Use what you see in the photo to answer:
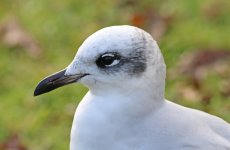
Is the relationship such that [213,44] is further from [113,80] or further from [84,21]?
[113,80]

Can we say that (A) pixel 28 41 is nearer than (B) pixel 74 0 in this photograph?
Yes

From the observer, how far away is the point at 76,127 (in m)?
3.33

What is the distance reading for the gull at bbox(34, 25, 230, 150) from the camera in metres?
3.21

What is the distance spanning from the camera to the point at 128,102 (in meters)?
3.26

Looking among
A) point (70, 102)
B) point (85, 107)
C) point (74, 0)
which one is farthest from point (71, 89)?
point (85, 107)

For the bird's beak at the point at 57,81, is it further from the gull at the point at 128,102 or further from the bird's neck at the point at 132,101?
the bird's neck at the point at 132,101

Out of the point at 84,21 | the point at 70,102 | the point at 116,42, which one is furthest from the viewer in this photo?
the point at 84,21

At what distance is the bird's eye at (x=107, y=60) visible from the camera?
322 centimetres

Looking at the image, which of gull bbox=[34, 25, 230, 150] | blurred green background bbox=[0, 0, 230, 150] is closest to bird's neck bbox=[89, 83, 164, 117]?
gull bbox=[34, 25, 230, 150]

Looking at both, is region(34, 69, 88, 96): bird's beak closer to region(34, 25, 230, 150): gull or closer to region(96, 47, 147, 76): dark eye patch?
region(34, 25, 230, 150): gull

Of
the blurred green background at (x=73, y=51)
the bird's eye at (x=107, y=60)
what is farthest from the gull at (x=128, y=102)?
the blurred green background at (x=73, y=51)

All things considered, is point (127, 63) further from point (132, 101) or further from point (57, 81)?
point (57, 81)

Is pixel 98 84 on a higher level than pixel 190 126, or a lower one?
higher

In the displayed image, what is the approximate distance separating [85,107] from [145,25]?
2.28 m
